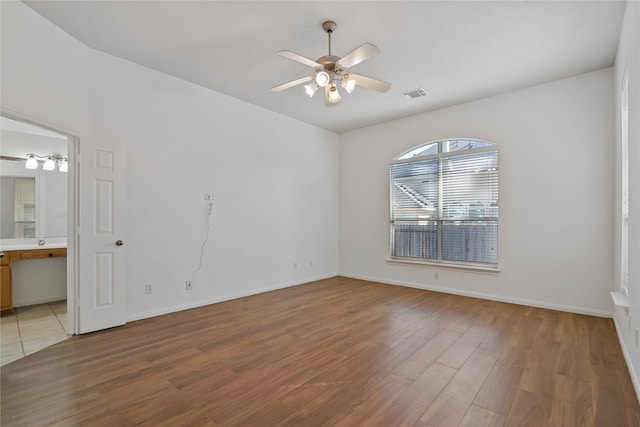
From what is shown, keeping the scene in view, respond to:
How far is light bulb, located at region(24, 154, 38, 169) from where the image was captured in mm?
4671

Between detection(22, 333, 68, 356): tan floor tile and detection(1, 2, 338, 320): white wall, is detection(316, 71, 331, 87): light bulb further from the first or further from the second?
detection(22, 333, 68, 356): tan floor tile

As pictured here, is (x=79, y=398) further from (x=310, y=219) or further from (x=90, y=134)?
(x=310, y=219)

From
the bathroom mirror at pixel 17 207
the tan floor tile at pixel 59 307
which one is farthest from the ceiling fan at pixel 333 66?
the bathroom mirror at pixel 17 207

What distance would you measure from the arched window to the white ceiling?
112 centimetres

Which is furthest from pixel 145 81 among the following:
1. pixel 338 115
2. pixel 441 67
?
pixel 441 67

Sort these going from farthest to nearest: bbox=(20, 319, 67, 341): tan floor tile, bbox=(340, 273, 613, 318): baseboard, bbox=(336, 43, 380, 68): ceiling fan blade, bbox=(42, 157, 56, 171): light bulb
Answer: bbox=(42, 157, 56, 171): light bulb → bbox=(340, 273, 613, 318): baseboard → bbox=(20, 319, 67, 341): tan floor tile → bbox=(336, 43, 380, 68): ceiling fan blade

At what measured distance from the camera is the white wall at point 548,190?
3.71m

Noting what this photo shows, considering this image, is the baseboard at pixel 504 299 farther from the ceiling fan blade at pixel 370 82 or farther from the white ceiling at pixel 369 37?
the ceiling fan blade at pixel 370 82

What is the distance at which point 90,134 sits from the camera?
332 cm

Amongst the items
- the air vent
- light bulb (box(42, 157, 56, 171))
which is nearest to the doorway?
light bulb (box(42, 157, 56, 171))

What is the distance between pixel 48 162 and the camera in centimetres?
482

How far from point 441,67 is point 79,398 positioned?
186 inches

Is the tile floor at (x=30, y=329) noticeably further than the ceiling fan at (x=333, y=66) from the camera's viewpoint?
Yes

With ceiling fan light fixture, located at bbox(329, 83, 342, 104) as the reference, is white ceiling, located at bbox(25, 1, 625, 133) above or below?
above
